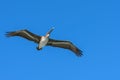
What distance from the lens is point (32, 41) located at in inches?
2749

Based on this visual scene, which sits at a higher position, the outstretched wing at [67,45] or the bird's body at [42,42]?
the outstretched wing at [67,45]

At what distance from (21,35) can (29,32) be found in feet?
2.93

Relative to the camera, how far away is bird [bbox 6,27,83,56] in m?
68.6

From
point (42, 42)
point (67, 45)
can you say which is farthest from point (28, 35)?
point (67, 45)

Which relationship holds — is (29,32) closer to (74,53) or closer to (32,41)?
(32,41)

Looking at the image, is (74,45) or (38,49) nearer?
(38,49)

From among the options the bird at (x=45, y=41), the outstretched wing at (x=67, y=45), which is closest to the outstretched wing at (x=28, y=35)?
the bird at (x=45, y=41)

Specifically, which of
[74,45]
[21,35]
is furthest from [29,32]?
[74,45]

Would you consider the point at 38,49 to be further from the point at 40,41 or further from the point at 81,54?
the point at 81,54

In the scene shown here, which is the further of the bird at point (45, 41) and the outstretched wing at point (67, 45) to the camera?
the outstretched wing at point (67, 45)

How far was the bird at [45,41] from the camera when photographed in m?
68.6

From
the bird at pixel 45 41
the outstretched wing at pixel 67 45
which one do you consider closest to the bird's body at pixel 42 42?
the bird at pixel 45 41

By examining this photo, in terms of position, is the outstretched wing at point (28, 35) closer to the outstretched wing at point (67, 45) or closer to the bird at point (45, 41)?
the bird at point (45, 41)

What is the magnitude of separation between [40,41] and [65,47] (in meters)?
3.98
